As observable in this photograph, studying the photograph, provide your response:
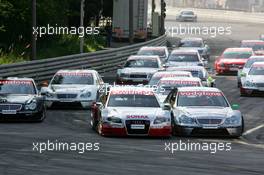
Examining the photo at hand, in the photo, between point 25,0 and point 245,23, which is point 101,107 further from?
point 245,23

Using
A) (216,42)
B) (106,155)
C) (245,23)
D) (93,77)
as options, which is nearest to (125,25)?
(216,42)

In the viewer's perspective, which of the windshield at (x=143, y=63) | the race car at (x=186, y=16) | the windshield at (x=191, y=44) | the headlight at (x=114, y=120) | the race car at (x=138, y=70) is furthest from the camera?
the race car at (x=186, y=16)

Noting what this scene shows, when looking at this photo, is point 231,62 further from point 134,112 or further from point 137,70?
point 134,112

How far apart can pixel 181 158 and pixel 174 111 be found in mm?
5028

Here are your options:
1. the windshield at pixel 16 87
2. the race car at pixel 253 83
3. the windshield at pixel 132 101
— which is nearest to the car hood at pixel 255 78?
the race car at pixel 253 83

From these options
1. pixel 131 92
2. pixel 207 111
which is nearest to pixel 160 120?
pixel 207 111

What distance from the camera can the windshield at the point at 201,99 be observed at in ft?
76.3

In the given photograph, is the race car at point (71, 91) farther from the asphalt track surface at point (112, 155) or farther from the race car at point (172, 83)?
the asphalt track surface at point (112, 155)

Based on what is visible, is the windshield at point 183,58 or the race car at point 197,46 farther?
the race car at point 197,46

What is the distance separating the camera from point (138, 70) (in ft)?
131

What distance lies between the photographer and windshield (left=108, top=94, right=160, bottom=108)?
73.8 feet

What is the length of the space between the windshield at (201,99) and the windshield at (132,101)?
0.88m

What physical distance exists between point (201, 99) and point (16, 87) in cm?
576

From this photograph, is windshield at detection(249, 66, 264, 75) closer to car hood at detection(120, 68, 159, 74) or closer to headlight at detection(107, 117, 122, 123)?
car hood at detection(120, 68, 159, 74)
